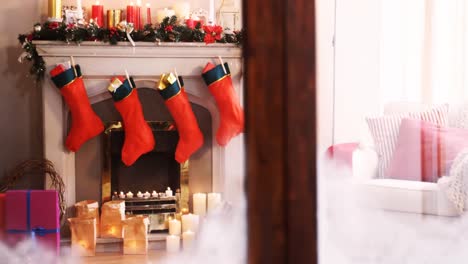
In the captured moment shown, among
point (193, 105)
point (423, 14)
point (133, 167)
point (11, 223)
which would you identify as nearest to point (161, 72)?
point (193, 105)

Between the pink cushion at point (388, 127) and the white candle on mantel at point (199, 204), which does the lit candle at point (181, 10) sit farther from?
the pink cushion at point (388, 127)

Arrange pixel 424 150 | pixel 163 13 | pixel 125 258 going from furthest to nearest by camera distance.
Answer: pixel 163 13
pixel 125 258
pixel 424 150

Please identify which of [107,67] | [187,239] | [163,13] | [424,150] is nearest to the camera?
[424,150]

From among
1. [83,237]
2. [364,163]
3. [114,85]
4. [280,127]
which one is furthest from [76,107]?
[280,127]

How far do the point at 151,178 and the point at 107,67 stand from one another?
2.00 feet

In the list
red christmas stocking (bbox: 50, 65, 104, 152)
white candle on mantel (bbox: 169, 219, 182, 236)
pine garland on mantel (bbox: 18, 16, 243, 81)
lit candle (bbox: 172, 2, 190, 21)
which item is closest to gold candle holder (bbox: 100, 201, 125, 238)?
white candle on mantel (bbox: 169, 219, 182, 236)

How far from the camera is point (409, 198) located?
2.49 m

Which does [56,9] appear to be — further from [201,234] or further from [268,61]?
[268,61]

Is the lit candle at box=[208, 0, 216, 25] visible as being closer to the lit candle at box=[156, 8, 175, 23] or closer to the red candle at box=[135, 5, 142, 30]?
the lit candle at box=[156, 8, 175, 23]

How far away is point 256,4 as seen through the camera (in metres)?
0.40

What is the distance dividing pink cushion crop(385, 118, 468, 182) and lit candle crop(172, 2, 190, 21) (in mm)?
1316

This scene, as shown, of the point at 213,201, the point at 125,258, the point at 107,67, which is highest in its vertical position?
the point at 107,67

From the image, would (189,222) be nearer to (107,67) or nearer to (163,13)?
(107,67)

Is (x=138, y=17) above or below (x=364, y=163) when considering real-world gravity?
above
